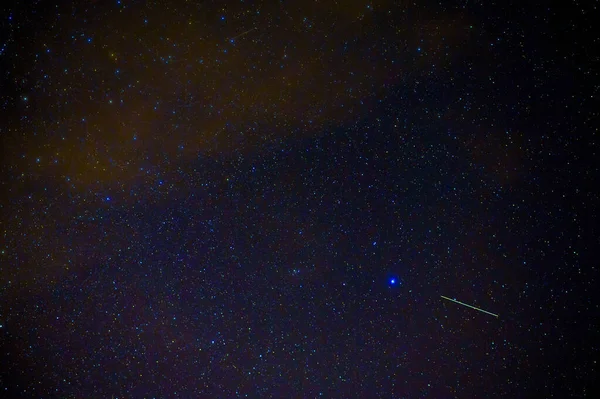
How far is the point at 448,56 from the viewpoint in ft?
2.09

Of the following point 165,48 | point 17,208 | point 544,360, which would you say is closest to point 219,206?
point 165,48

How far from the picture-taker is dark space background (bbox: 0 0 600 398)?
642 mm

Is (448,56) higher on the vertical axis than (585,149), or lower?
higher

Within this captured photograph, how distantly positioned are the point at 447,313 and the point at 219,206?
434mm

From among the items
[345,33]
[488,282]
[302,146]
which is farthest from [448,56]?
[488,282]

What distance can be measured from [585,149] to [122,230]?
81cm

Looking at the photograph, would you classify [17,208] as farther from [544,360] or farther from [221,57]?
[544,360]

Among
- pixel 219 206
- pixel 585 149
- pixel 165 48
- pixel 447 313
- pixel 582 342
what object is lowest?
pixel 582 342

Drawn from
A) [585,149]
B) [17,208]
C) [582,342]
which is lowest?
[582,342]

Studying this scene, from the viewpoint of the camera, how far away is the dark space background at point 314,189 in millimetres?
642

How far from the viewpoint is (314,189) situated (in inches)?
26.3

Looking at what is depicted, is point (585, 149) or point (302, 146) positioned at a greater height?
point (302, 146)

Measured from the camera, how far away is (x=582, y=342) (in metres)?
0.67

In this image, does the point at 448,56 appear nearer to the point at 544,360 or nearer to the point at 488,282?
the point at 488,282
